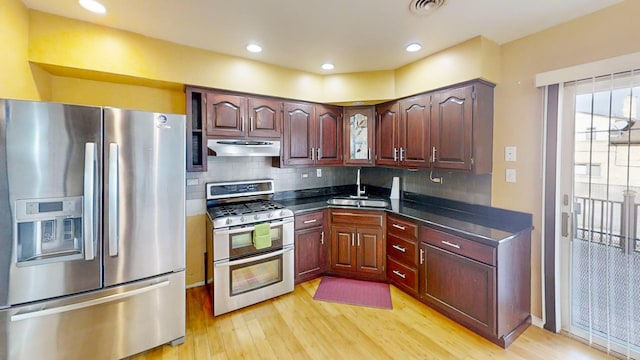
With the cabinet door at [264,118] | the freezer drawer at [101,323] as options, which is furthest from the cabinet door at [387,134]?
the freezer drawer at [101,323]

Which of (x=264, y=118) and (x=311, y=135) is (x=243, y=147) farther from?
(x=311, y=135)

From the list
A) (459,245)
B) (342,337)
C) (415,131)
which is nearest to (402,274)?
(459,245)

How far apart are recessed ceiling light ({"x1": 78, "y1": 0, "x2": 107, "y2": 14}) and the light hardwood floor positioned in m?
2.62

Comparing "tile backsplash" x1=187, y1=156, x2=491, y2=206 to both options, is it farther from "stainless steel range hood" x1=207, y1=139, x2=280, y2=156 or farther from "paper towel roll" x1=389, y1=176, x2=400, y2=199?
"stainless steel range hood" x1=207, y1=139, x2=280, y2=156

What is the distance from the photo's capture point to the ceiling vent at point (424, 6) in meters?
1.87

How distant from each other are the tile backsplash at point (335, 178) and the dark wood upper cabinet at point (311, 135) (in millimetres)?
362

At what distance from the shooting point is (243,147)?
294 cm

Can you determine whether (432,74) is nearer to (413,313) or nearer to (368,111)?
(368,111)

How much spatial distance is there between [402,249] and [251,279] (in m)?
1.62

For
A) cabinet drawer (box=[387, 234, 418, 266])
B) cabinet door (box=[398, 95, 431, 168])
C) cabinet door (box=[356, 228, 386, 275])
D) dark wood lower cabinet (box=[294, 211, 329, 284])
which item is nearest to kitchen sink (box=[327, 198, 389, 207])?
dark wood lower cabinet (box=[294, 211, 329, 284])

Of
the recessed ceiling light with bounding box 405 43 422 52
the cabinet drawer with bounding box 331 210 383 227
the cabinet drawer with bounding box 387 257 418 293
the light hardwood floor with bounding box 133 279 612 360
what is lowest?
the light hardwood floor with bounding box 133 279 612 360

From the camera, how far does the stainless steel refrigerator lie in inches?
63.3

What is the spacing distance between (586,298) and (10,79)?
177 inches

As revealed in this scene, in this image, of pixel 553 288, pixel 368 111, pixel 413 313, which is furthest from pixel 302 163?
pixel 553 288
